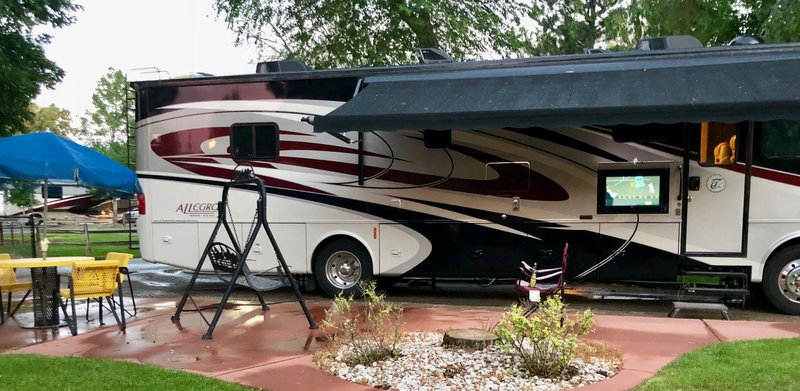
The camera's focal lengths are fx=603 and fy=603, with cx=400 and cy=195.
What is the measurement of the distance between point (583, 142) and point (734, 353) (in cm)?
369

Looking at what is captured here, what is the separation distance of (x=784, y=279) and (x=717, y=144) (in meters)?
1.90

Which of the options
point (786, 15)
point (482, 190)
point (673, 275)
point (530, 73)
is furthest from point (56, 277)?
point (786, 15)

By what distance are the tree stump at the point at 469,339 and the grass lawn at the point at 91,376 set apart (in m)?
1.95

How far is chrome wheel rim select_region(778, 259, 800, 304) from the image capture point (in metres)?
7.64

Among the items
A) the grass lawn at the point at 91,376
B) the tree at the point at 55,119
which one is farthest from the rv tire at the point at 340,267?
the tree at the point at 55,119

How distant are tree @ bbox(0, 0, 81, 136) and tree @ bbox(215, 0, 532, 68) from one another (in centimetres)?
445

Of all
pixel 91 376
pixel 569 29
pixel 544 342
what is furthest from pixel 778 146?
pixel 569 29

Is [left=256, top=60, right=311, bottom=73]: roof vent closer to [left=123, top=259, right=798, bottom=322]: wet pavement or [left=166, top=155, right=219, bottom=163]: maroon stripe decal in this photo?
[left=166, top=155, right=219, bottom=163]: maroon stripe decal

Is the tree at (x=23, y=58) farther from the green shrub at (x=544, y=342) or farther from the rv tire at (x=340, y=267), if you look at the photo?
the green shrub at (x=544, y=342)

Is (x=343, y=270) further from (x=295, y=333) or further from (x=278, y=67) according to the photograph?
(x=278, y=67)

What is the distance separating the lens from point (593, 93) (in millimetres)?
7246

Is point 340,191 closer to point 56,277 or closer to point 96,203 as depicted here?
point 56,277

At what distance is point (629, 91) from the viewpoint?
7133 mm

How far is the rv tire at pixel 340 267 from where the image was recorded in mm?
9062
